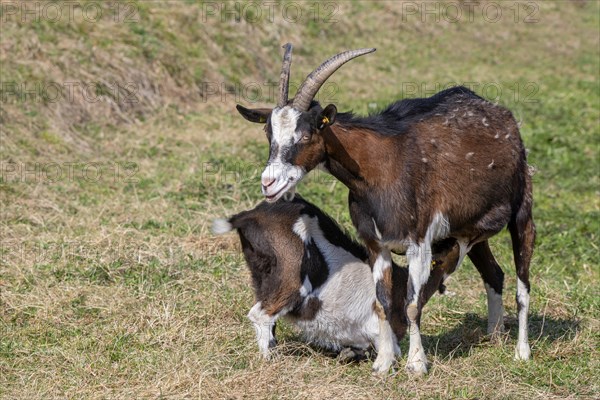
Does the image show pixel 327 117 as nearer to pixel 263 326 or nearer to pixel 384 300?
pixel 384 300

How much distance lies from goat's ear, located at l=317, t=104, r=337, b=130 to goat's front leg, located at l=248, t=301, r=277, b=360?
1409 mm

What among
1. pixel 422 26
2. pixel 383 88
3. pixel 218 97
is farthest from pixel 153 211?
pixel 422 26

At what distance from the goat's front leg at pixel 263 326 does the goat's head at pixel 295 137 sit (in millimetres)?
981

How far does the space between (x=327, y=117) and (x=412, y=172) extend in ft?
2.44

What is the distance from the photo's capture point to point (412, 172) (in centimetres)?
584

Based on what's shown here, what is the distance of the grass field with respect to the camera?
5730 mm

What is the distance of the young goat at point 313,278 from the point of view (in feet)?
20.0

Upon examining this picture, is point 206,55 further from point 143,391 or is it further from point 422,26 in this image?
point 143,391

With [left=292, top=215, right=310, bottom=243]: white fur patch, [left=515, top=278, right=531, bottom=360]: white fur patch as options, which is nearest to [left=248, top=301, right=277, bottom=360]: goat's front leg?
[left=292, top=215, right=310, bottom=243]: white fur patch

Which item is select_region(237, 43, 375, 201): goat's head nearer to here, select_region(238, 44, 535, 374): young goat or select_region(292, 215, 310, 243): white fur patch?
select_region(238, 44, 535, 374): young goat

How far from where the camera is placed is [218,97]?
559 inches

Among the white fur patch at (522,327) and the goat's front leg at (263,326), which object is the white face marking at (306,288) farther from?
the white fur patch at (522,327)

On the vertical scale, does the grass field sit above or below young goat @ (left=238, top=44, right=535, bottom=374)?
below

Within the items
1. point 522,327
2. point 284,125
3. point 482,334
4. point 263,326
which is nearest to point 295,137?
point 284,125
